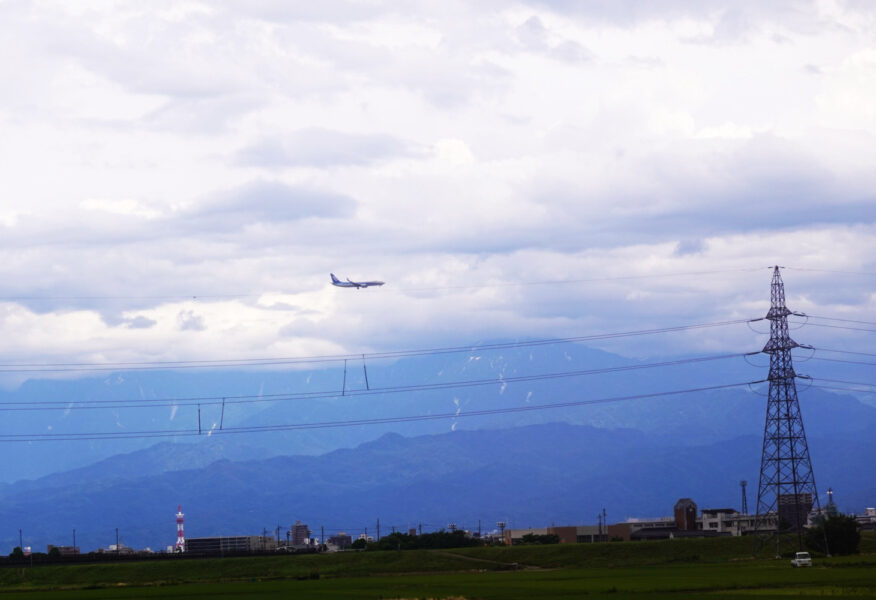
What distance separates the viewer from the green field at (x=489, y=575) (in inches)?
3447

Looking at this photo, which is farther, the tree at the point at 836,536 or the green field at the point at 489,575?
the tree at the point at 836,536

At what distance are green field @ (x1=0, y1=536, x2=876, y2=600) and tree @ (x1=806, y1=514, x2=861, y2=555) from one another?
281cm

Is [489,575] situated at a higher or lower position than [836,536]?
lower

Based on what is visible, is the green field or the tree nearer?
the green field

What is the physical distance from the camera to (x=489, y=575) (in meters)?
128

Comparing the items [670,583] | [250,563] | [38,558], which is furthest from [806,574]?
[38,558]

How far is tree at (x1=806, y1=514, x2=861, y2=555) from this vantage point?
452 feet

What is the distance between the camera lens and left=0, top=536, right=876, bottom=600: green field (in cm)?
8756

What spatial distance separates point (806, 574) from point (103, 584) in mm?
82268

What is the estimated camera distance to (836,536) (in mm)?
138000

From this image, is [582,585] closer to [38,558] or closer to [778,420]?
[778,420]

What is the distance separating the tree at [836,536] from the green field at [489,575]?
2.81 metres

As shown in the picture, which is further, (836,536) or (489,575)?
(836,536)

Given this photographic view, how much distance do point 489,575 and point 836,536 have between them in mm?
41570
